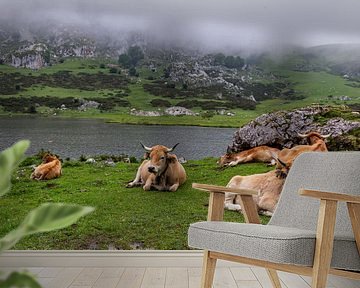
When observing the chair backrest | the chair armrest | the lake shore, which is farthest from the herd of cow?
the chair armrest

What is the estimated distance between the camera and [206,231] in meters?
2.72

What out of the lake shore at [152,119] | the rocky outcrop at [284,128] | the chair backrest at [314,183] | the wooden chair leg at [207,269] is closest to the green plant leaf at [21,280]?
the wooden chair leg at [207,269]

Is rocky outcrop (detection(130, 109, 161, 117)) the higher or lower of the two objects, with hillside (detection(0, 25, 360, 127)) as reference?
lower

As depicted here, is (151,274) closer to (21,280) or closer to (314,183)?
(314,183)

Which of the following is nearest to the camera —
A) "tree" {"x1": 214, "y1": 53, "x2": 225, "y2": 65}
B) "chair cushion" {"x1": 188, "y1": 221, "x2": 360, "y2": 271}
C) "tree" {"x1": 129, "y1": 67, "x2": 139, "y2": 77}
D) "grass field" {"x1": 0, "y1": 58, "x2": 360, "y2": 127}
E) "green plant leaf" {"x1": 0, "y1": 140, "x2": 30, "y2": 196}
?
"green plant leaf" {"x1": 0, "y1": 140, "x2": 30, "y2": 196}

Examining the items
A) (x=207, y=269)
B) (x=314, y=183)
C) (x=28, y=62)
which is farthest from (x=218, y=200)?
(x=28, y=62)

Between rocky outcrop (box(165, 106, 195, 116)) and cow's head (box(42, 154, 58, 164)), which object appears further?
rocky outcrop (box(165, 106, 195, 116))

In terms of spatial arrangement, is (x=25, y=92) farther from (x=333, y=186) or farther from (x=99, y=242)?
(x=333, y=186)

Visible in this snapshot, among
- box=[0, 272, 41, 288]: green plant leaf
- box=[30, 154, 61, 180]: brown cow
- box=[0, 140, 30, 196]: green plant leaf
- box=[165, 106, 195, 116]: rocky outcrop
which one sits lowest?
box=[30, 154, 61, 180]: brown cow

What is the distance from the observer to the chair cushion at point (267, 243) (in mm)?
2453

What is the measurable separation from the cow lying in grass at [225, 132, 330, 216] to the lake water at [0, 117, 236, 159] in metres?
0.34

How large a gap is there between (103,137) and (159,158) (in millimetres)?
520

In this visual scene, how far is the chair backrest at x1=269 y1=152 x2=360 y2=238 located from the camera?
3041mm

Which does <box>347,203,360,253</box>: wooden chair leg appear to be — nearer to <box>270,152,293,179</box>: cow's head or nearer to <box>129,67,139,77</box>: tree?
<box>270,152,293,179</box>: cow's head
